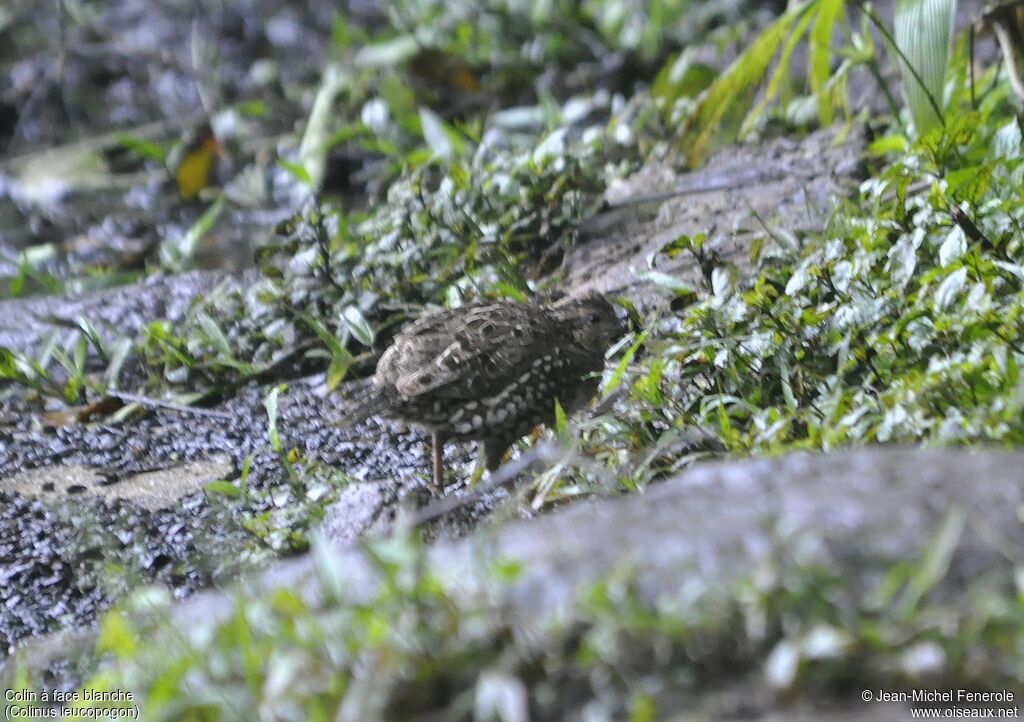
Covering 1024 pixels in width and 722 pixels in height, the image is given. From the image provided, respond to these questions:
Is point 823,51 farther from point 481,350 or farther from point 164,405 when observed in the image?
point 164,405

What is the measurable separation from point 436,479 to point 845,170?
3.00m

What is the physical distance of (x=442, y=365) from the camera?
4.91m

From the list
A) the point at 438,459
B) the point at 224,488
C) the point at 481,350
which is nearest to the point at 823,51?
the point at 481,350

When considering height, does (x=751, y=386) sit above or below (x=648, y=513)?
below

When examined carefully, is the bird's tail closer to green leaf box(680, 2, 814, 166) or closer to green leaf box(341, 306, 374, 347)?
green leaf box(341, 306, 374, 347)

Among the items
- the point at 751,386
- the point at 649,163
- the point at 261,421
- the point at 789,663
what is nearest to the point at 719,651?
the point at 789,663

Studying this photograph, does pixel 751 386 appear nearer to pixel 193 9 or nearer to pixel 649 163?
pixel 649 163

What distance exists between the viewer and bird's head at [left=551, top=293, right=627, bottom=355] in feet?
17.9

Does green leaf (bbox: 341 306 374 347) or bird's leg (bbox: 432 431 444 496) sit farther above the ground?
green leaf (bbox: 341 306 374 347)

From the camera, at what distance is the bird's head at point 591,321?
5.44m

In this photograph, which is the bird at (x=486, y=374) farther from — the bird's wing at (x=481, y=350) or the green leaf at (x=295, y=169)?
the green leaf at (x=295, y=169)

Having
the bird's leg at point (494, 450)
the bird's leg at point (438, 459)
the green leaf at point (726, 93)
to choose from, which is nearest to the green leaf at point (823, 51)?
the green leaf at point (726, 93)

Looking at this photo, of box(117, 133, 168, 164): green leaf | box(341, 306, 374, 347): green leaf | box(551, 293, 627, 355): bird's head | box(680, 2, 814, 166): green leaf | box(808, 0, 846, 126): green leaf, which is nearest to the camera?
box(551, 293, 627, 355): bird's head

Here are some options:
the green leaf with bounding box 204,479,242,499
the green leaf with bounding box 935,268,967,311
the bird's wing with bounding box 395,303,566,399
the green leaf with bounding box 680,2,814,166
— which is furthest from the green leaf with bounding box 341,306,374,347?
the green leaf with bounding box 935,268,967,311
